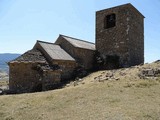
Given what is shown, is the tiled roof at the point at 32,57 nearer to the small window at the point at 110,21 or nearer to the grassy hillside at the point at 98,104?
the grassy hillside at the point at 98,104

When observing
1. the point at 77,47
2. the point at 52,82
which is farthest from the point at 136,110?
the point at 77,47

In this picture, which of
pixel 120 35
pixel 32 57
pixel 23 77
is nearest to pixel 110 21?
pixel 120 35

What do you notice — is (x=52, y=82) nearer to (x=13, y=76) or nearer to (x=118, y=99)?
(x=13, y=76)

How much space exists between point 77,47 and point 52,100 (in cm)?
1236

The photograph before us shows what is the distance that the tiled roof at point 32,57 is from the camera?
2101 cm

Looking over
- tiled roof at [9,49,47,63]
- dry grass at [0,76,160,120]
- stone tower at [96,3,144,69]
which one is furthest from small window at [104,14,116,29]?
dry grass at [0,76,160,120]

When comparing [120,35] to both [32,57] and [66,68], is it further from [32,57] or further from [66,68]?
[32,57]

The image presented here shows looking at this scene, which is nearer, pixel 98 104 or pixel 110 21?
pixel 98 104

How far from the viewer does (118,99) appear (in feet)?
40.9

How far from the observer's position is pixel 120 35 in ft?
83.5

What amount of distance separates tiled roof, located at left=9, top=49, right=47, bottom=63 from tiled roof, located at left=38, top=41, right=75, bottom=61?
2.79 feet

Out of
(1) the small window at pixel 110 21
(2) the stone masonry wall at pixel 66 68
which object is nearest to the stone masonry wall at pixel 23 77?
(2) the stone masonry wall at pixel 66 68

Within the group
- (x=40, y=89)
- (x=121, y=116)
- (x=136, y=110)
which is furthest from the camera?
(x=40, y=89)

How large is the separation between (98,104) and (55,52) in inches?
498
